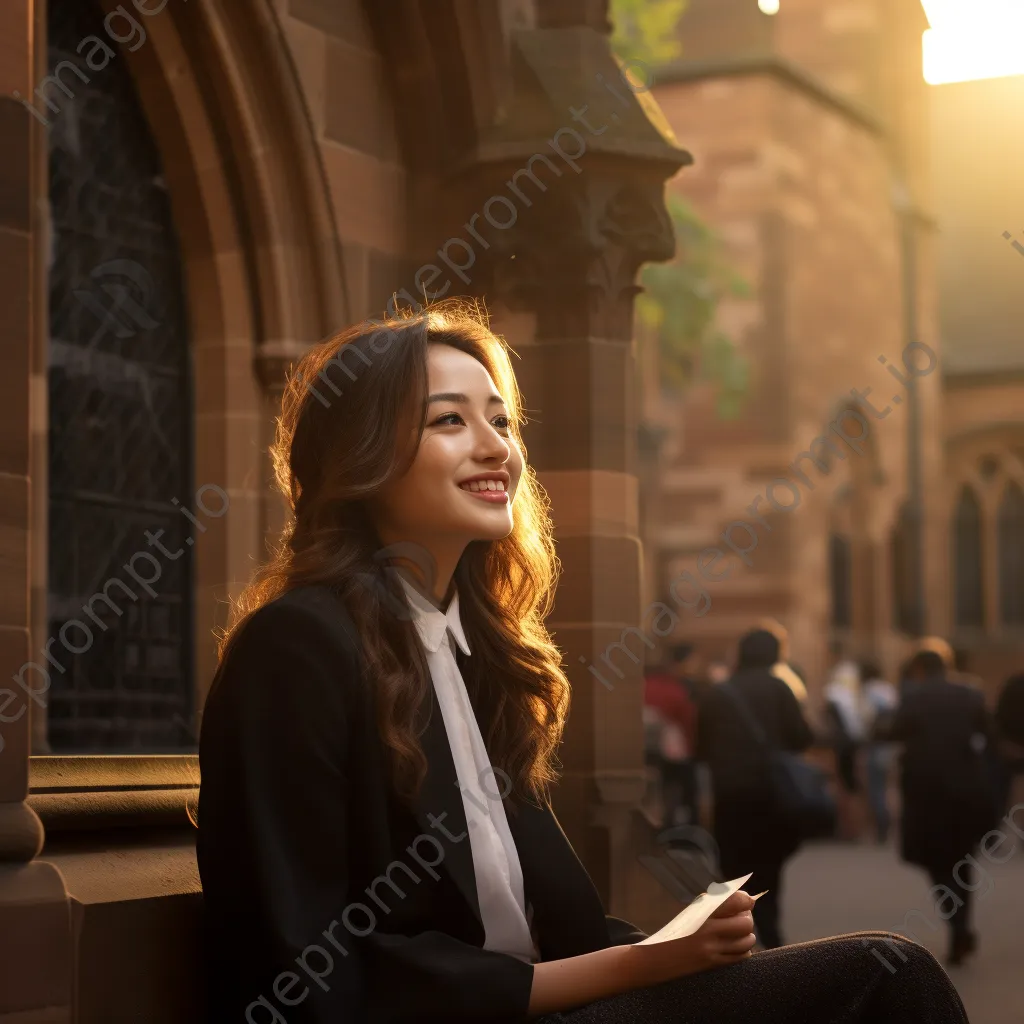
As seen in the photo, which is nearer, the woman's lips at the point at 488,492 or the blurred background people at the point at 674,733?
the woman's lips at the point at 488,492

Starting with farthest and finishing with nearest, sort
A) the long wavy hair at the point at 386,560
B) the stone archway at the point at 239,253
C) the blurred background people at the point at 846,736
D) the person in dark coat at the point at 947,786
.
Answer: the blurred background people at the point at 846,736
the person in dark coat at the point at 947,786
the stone archway at the point at 239,253
the long wavy hair at the point at 386,560

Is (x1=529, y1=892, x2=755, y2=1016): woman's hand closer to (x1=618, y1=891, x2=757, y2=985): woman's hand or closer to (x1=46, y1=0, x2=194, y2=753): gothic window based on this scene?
(x1=618, y1=891, x2=757, y2=985): woman's hand

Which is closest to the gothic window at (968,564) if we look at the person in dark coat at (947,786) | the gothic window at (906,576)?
the gothic window at (906,576)

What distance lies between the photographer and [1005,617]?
95.3ft

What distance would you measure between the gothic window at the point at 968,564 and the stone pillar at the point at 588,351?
24074 mm

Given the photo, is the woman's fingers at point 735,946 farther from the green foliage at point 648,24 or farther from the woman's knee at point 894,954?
the green foliage at point 648,24

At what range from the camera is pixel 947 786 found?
28.8ft

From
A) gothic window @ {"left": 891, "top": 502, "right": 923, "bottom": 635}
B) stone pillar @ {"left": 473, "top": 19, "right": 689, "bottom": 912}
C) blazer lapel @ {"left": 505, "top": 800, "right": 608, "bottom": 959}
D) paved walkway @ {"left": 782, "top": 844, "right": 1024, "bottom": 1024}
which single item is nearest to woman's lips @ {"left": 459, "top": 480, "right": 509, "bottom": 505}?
blazer lapel @ {"left": 505, "top": 800, "right": 608, "bottom": 959}

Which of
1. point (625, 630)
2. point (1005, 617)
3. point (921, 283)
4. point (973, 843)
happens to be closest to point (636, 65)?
point (973, 843)

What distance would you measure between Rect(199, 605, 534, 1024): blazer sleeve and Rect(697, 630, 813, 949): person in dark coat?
517 cm

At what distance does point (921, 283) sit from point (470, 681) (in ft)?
79.5

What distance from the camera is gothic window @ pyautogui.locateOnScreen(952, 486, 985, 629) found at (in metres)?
29.1

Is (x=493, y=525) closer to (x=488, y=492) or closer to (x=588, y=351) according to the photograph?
(x=488, y=492)

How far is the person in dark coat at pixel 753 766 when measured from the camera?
7.82m
